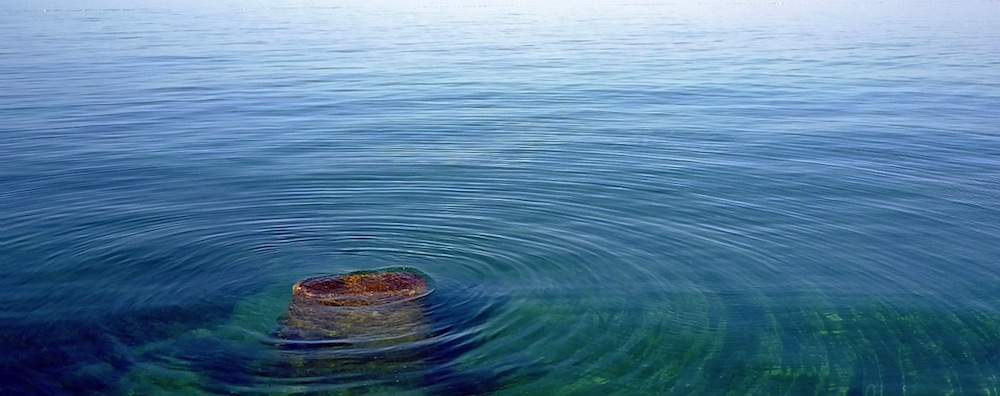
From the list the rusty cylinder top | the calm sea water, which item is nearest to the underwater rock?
the rusty cylinder top

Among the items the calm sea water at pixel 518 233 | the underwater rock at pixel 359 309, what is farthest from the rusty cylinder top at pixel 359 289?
the calm sea water at pixel 518 233

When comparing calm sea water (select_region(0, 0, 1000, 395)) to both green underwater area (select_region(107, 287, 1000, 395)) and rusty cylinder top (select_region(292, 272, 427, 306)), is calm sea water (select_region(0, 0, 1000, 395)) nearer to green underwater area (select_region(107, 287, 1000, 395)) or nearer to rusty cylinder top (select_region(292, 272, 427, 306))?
green underwater area (select_region(107, 287, 1000, 395))

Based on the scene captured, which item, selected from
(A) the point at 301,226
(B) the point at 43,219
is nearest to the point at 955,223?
(A) the point at 301,226

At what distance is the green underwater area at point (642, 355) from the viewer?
8.06m

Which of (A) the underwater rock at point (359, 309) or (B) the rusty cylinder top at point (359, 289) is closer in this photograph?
(A) the underwater rock at point (359, 309)

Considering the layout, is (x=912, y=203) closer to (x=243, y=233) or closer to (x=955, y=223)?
(x=955, y=223)

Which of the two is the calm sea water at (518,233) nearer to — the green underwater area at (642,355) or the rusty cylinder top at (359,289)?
the green underwater area at (642,355)

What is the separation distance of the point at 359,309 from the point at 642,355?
2747 mm

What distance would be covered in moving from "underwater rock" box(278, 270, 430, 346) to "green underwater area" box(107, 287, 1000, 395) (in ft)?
0.85

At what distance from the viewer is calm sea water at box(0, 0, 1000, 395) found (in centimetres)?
845

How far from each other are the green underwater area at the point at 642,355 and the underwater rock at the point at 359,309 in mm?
258

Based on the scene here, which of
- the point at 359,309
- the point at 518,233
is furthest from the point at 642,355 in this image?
the point at 518,233

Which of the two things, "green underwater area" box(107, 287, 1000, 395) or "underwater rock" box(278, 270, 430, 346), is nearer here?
"green underwater area" box(107, 287, 1000, 395)

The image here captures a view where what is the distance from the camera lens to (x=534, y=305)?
983cm
